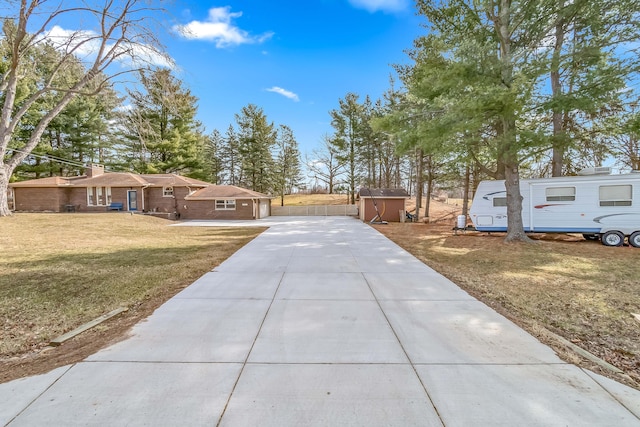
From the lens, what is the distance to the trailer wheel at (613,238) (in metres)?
9.82

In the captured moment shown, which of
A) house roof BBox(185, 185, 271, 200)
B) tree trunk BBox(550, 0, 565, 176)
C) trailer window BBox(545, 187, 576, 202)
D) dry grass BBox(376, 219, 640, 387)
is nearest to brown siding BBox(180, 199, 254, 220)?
house roof BBox(185, 185, 271, 200)

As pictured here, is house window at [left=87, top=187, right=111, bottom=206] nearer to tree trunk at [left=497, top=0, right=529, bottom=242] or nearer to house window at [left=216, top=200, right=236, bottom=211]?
house window at [left=216, top=200, right=236, bottom=211]

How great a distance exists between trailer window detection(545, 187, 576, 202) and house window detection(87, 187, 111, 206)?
92.5ft

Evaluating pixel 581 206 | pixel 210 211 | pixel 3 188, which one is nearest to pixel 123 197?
pixel 210 211

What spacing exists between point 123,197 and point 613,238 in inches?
1133

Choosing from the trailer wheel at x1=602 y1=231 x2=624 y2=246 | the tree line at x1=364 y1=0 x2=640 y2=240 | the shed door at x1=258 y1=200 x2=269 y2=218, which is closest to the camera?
the tree line at x1=364 y1=0 x2=640 y2=240

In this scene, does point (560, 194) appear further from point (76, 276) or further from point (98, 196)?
point (98, 196)

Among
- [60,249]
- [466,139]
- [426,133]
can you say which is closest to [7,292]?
[60,249]

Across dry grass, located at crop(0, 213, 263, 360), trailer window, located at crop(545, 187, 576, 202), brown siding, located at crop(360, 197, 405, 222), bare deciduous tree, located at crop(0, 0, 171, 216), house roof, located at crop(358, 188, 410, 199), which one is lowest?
dry grass, located at crop(0, 213, 263, 360)

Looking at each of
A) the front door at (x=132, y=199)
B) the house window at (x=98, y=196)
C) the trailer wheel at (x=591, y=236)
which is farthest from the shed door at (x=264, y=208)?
the trailer wheel at (x=591, y=236)

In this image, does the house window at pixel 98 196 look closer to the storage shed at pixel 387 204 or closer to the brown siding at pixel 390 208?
the storage shed at pixel 387 204

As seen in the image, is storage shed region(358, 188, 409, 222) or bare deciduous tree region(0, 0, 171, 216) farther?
storage shed region(358, 188, 409, 222)

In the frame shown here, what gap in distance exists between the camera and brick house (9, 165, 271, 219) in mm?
21859

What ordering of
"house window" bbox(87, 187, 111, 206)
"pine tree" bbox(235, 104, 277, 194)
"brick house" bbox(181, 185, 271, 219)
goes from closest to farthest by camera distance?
"house window" bbox(87, 187, 111, 206)
"brick house" bbox(181, 185, 271, 219)
"pine tree" bbox(235, 104, 277, 194)
